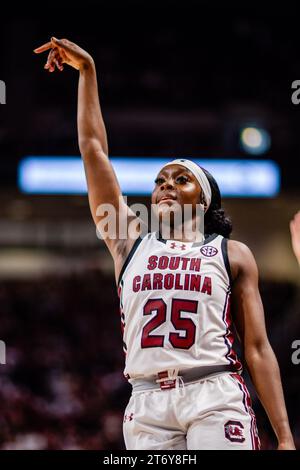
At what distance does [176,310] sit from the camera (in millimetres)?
3588

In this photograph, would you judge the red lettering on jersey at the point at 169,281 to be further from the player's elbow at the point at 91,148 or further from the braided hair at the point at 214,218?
the player's elbow at the point at 91,148

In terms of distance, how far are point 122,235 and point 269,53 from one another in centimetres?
1343

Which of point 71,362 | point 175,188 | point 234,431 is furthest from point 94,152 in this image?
point 71,362

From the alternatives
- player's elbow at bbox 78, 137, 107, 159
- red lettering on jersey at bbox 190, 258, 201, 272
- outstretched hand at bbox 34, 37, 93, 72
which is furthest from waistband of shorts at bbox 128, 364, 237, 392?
outstretched hand at bbox 34, 37, 93, 72

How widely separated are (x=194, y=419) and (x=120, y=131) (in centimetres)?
1278

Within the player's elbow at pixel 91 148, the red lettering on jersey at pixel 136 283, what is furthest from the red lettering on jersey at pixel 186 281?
the player's elbow at pixel 91 148

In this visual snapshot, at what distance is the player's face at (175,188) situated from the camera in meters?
4.05

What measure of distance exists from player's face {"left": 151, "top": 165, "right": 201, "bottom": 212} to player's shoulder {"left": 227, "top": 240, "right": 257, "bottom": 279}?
0.39m

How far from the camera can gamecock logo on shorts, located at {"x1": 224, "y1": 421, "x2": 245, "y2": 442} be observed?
3330 mm

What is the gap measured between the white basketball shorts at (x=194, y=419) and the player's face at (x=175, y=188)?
3.39 ft

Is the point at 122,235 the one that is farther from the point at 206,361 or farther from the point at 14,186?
the point at 14,186

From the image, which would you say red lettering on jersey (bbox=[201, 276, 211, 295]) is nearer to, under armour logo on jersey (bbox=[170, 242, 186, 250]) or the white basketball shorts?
under armour logo on jersey (bbox=[170, 242, 186, 250])
